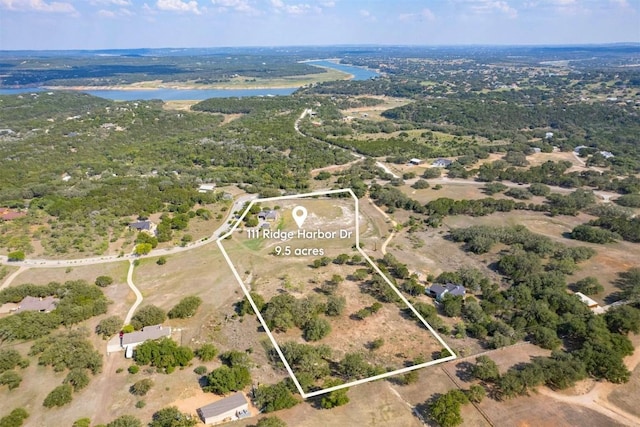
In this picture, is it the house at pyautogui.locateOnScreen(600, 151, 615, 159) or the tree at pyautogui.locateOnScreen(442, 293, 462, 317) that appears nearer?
the tree at pyautogui.locateOnScreen(442, 293, 462, 317)

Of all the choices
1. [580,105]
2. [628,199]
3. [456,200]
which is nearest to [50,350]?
[456,200]

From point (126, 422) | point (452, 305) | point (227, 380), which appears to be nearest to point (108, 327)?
point (126, 422)

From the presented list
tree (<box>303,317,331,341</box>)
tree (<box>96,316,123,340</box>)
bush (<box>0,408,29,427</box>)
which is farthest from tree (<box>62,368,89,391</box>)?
tree (<box>303,317,331,341</box>)

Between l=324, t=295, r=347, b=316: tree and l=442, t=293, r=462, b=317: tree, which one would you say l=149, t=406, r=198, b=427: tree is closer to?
l=324, t=295, r=347, b=316: tree

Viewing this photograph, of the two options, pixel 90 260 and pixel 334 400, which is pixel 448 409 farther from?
pixel 90 260

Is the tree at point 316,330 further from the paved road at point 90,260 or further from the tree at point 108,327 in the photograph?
the paved road at point 90,260

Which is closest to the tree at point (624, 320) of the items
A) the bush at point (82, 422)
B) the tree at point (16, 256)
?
the bush at point (82, 422)

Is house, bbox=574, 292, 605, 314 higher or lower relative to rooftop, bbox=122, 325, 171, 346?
lower

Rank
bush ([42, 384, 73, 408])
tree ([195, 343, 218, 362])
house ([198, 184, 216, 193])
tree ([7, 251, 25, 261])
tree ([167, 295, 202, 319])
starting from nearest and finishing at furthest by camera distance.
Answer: bush ([42, 384, 73, 408]) < tree ([195, 343, 218, 362]) < tree ([167, 295, 202, 319]) < tree ([7, 251, 25, 261]) < house ([198, 184, 216, 193])
